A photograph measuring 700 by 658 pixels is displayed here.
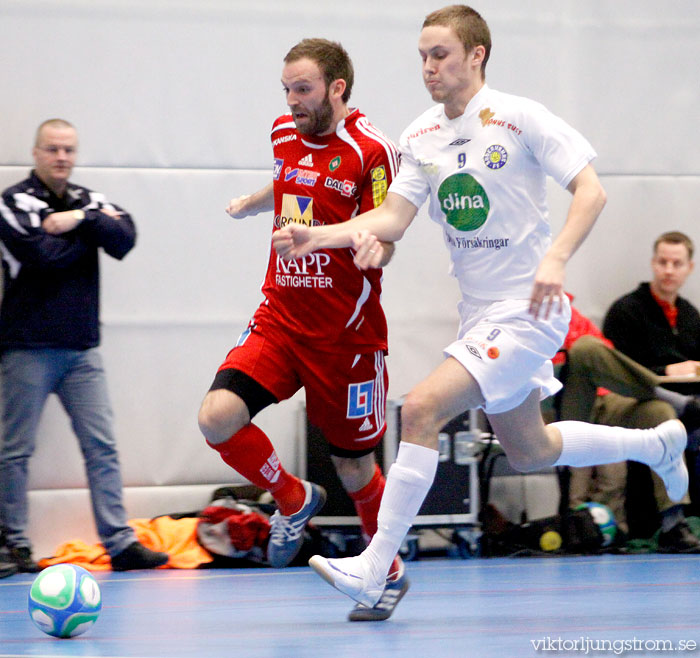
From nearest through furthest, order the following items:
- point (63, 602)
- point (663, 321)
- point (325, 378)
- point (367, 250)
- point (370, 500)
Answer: point (63, 602), point (367, 250), point (325, 378), point (370, 500), point (663, 321)

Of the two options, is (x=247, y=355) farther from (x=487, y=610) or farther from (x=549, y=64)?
(x=549, y=64)

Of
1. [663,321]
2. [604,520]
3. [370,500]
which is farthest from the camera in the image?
[663,321]

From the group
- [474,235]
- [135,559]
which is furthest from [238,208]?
[135,559]

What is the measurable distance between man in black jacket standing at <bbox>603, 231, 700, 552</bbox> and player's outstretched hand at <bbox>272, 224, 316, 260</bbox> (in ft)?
11.9

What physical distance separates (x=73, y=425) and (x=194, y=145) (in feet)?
6.48

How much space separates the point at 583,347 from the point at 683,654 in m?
3.57

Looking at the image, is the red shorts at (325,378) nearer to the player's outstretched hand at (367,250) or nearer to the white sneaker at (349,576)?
the player's outstretched hand at (367,250)

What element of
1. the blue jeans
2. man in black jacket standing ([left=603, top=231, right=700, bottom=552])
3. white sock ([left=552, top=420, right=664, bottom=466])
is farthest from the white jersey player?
man in black jacket standing ([left=603, top=231, right=700, bottom=552])

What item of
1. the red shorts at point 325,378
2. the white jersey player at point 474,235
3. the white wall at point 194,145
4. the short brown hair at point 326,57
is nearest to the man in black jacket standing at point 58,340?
the white wall at point 194,145

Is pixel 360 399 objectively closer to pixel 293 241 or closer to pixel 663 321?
pixel 293 241

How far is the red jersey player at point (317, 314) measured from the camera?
4.57m

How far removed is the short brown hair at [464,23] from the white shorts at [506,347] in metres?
0.95

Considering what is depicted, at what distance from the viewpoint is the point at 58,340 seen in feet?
20.0

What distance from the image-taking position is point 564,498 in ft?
22.2
